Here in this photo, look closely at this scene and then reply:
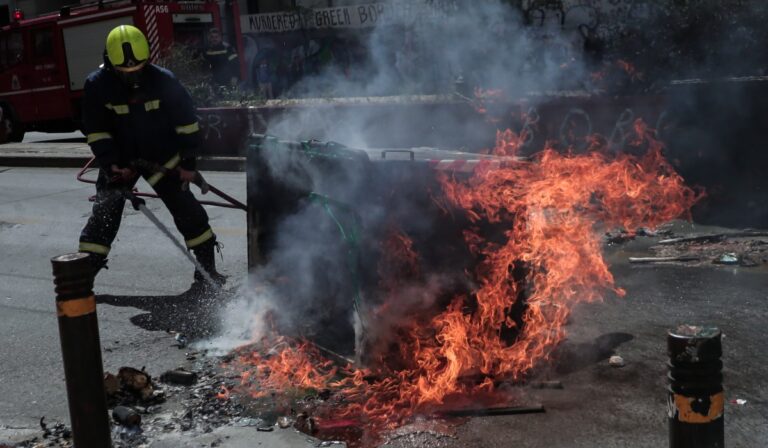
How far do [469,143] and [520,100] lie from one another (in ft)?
3.73

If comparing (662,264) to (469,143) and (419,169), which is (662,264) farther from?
(469,143)

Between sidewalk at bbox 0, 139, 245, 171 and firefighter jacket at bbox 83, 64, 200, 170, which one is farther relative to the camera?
sidewalk at bbox 0, 139, 245, 171

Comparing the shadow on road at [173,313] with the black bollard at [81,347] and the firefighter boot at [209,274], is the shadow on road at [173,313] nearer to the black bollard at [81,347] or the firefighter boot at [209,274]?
the firefighter boot at [209,274]

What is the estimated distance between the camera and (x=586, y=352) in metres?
4.67

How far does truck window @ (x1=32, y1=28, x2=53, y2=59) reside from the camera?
18.7 m

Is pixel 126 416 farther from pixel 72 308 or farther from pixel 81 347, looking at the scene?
pixel 72 308

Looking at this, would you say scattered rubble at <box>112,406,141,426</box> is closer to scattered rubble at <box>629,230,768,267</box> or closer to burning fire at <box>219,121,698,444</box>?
burning fire at <box>219,121,698,444</box>

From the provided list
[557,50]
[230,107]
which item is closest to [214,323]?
[557,50]

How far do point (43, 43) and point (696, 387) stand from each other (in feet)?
63.0

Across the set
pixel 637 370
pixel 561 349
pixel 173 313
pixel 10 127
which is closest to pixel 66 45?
pixel 10 127

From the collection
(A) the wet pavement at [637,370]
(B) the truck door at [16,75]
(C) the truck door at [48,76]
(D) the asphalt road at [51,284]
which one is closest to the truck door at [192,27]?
(C) the truck door at [48,76]

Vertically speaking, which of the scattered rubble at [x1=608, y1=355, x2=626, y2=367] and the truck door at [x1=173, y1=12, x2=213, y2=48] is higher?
the truck door at [x1=173, y1=12, x2=213, y2=48]

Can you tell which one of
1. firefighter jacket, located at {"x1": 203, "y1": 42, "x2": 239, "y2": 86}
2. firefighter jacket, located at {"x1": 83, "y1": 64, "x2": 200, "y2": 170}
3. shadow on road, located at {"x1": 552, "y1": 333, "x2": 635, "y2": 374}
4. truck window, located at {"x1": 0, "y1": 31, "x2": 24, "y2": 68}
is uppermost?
truck window, located at {"x1": 0, "y1": 31, "x2": 24, "y2": 68}

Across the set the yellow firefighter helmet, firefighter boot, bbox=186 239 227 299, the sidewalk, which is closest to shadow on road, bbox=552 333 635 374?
firefighter boot, bbox=186 239 227 299
